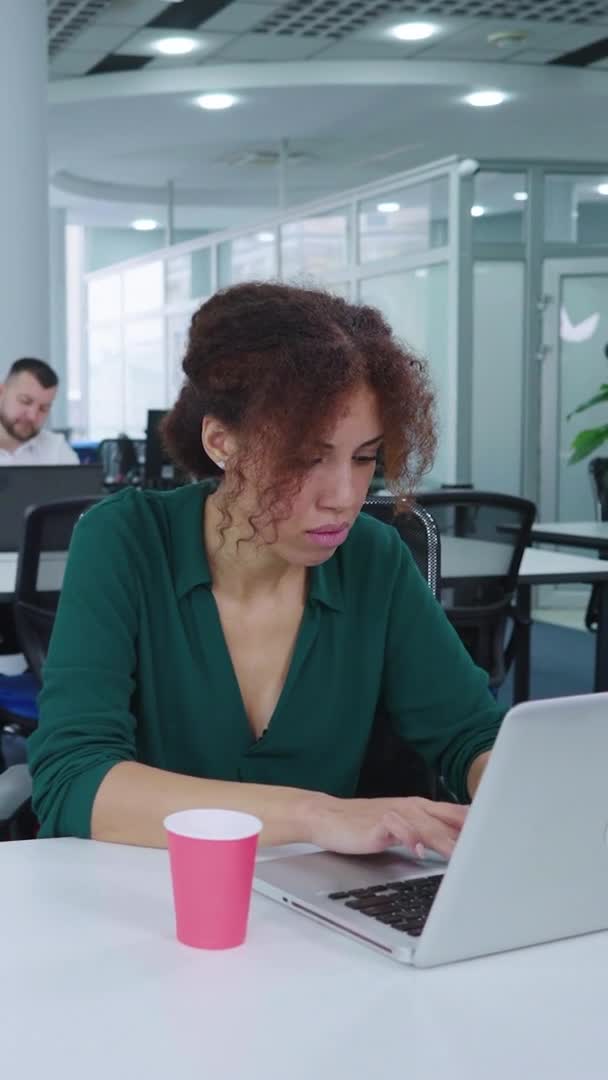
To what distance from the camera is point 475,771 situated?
1.53 m

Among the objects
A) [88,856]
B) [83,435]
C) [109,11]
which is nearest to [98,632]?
[88,856]

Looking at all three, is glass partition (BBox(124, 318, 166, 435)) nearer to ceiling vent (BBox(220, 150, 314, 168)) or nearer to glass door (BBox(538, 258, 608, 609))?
ceiling vent (BBox(220, 150, 314, 168))

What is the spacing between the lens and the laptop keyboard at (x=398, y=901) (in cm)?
107

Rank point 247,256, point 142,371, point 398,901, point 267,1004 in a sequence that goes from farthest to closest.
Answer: point 142,371
point 247,256
point 398,901
point 267,1004

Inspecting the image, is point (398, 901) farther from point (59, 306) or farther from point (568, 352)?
point (59, 306)

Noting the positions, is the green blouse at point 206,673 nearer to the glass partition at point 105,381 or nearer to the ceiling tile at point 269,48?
the ceiling tile at point 269,48

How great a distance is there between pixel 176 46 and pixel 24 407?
3.57 meters

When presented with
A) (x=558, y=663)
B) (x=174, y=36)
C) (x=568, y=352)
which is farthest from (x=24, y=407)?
(x=568, y=352)

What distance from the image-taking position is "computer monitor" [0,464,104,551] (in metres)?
3.60

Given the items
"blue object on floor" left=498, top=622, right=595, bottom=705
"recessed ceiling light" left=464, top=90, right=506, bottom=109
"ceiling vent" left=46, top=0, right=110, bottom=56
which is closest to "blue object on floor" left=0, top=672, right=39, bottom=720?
"blue object on floor" left=498, top=622, right=595, bottom=705

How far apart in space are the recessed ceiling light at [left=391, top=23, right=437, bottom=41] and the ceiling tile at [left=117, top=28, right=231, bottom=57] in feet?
3.14

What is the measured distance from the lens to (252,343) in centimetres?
141

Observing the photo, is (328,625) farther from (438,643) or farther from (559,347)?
(559,347)

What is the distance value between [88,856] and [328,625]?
1.45 ft
